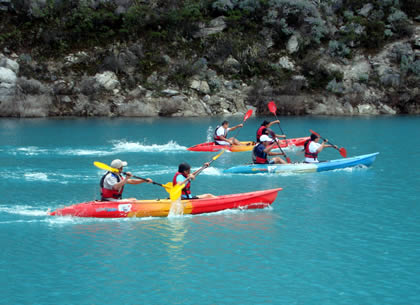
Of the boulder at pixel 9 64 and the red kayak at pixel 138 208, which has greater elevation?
the boulder at pixel 9 64

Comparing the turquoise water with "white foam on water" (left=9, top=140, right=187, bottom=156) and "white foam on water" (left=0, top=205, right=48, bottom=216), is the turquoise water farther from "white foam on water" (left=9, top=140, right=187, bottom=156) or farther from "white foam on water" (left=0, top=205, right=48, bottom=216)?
"white foam on water" (left=9, top=140, right=187, bottom=156)

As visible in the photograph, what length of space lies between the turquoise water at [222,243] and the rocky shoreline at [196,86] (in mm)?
29324

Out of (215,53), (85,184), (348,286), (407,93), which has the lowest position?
(348,286)

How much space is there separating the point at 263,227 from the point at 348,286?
4.13 metres

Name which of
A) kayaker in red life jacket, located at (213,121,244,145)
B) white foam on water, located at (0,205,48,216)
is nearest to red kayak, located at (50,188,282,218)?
white foam on water, located at (0,205,48,216)

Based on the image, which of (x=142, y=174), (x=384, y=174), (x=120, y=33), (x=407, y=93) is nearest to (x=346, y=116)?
(x=407, y=93)

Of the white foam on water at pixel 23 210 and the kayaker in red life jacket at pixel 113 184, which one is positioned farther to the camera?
the white foam on water at pixel 23 210

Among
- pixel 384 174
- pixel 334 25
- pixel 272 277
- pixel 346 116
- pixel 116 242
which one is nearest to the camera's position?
pixel 272 277

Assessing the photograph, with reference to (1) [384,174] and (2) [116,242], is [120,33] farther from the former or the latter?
(2) [116,242]

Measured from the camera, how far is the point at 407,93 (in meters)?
56.5

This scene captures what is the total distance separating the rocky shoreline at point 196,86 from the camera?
53031 mm

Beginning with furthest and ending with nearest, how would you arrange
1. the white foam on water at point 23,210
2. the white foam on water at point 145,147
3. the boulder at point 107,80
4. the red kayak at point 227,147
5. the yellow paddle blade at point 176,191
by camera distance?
the boulder at point 107,80, the white foam on water at point 145,147, the red kayak at point 227,147, the white foam on water at point 23,210, the yellow paddle blade at point 176,191

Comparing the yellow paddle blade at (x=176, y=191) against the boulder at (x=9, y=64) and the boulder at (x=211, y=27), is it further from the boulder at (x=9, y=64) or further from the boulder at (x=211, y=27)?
the boulder at (x=211, y=27)

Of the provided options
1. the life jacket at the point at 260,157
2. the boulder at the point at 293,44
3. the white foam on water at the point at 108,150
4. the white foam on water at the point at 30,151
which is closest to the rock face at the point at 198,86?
the boulder at the point at 293,44
